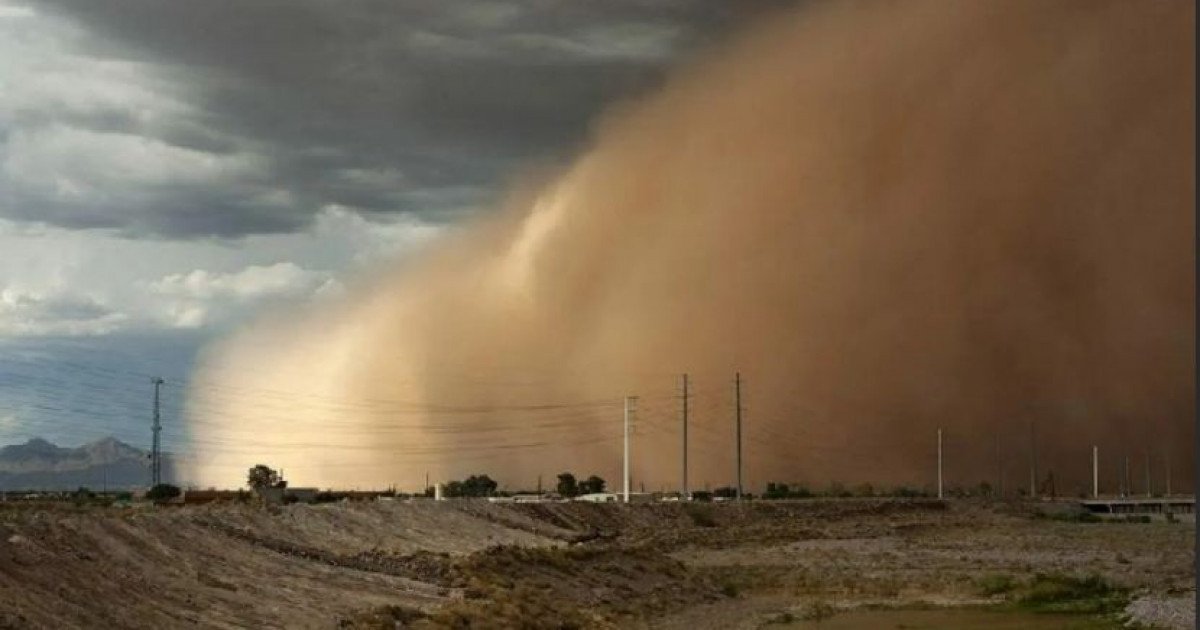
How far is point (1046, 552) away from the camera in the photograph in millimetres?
61938

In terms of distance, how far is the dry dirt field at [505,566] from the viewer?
23672 millimetres

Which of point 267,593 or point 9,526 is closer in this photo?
point 9,526

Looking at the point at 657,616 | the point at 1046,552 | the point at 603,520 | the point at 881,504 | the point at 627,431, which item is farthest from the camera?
the point at 881,504

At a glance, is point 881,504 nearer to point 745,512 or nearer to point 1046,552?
point 745,512

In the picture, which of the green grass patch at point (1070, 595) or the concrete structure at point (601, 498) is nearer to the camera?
the green grass patch at point (1070, 595)

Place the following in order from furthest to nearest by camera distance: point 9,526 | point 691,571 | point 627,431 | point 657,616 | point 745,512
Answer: point 627,431 < point 745,512 < point 691,571 < point 657,616 < point 9,526

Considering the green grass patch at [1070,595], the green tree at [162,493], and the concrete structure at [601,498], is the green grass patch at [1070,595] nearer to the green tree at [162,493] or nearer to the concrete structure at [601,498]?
the concrete structure at [601,498]

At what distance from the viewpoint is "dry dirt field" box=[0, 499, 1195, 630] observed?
77.7ft

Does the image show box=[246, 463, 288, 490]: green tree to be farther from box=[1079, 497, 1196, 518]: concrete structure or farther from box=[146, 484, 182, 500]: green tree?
box=[1079, 497, 1196, 518]: concrete structure

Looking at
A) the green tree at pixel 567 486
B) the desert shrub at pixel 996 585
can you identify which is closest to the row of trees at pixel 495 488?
the green tree at pixel 567 486

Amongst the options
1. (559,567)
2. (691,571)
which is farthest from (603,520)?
(559,567)

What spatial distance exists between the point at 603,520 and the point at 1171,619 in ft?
128

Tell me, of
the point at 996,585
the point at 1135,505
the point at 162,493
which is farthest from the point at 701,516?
the point at 1135,505

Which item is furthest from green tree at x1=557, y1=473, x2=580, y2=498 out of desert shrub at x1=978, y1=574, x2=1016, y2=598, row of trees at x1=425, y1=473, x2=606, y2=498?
desert shrub at x1=978, y1=574, x2=1016, y2=598
